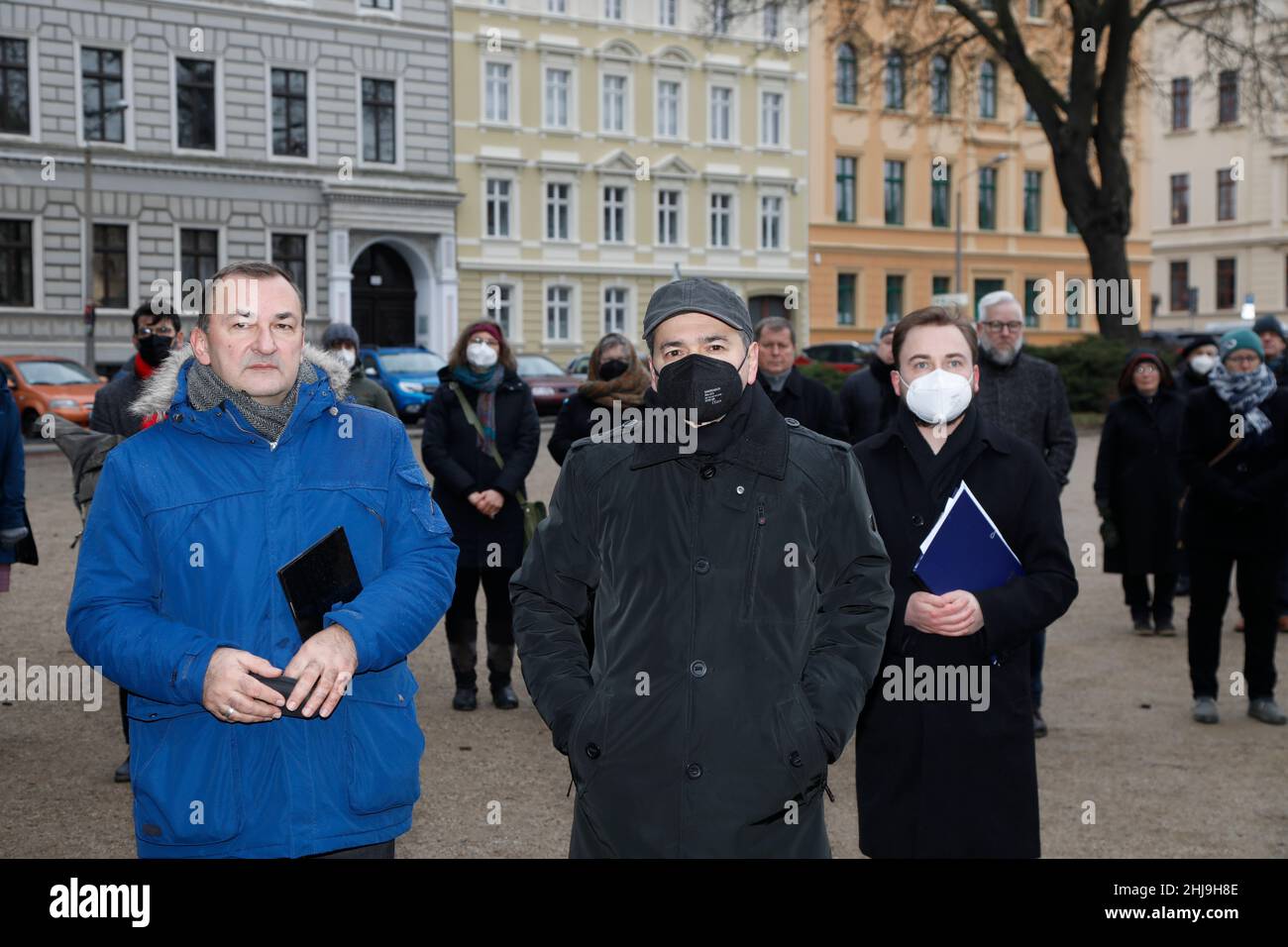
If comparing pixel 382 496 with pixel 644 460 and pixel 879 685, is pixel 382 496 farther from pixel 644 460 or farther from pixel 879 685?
pixel 879 685

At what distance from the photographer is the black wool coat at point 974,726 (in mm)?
4383

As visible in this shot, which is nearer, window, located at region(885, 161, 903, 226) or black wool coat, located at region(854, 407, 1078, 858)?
black wool coat, located at region(854, 407, 1078, 858)

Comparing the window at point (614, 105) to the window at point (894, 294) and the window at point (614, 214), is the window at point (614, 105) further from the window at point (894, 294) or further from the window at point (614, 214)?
the window at point (894, 294)

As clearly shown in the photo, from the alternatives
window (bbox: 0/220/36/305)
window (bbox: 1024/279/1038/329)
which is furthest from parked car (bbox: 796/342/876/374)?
window (bbox: 0/220/36/305)

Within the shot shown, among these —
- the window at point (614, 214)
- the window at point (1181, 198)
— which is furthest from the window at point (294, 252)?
the window at point (1181, 198)

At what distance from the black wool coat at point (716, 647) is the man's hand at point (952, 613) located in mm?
1009

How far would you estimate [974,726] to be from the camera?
441 cm

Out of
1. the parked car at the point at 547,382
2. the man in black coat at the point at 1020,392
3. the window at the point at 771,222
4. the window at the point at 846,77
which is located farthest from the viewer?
the window at the point at 846,77

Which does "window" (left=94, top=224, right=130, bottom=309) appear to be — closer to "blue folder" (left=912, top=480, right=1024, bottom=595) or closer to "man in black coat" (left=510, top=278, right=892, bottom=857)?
"blue folder" (left=912, top=480, right=1024, bottom=595)

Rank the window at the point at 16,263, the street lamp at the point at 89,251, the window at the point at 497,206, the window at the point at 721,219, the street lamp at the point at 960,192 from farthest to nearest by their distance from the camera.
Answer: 1. the street lamp at the point at 960,192
2. the window at the point at 721,219
3. the window at the point at 497,206
4. the window at the point at 16,263
5. the street lamp at the point at 89,251

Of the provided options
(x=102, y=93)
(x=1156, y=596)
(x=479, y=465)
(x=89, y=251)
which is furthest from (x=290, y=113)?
(x=479, y=465)

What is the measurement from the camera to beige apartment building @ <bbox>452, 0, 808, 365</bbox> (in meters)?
45.9

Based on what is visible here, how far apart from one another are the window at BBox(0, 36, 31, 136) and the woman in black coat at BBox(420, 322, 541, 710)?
34253 mm
